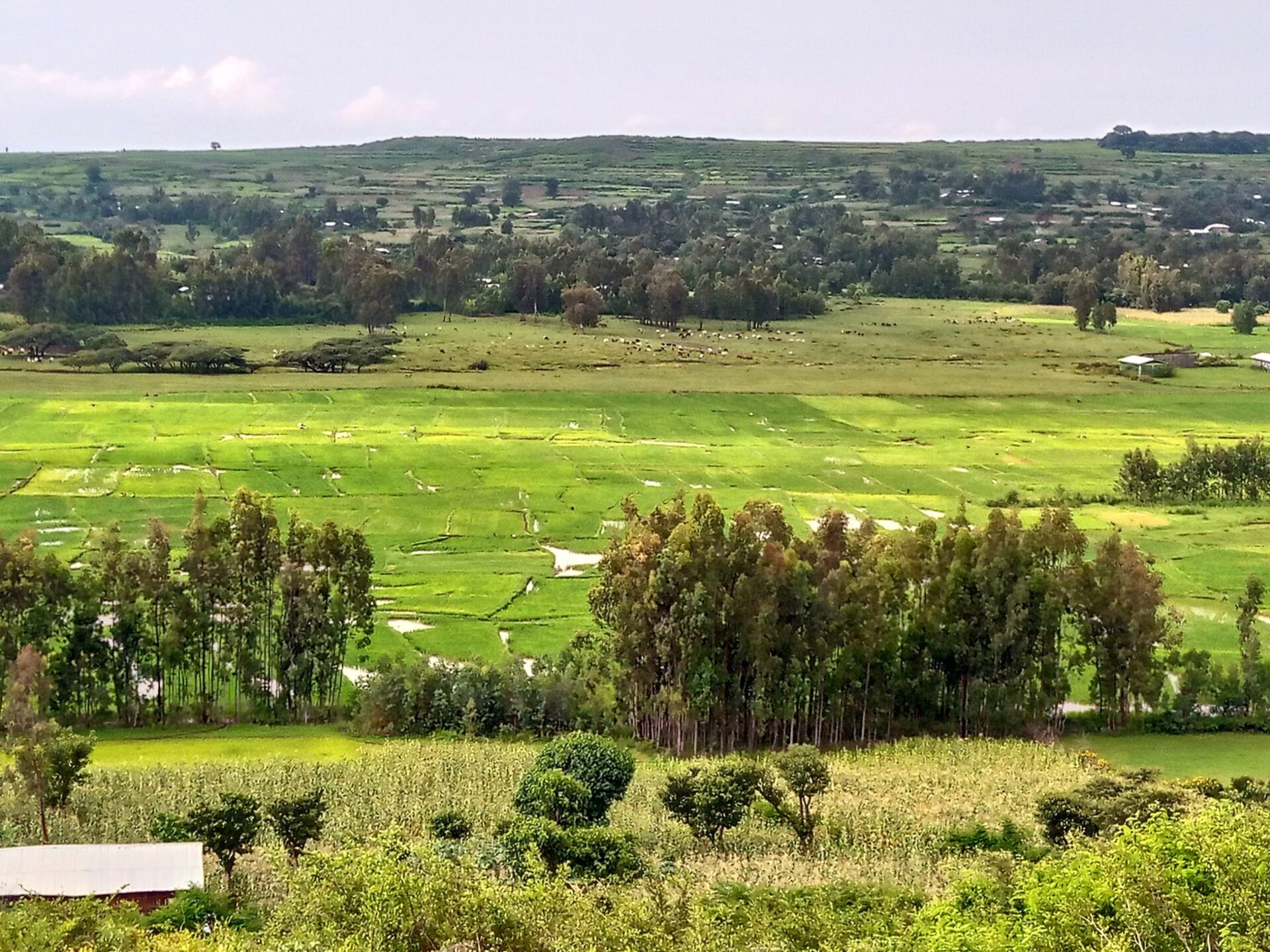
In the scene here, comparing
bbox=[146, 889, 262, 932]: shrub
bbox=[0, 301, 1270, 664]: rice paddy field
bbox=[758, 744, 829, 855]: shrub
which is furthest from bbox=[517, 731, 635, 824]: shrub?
bbox=[0, 301, 1270, 664]: rice paddy field

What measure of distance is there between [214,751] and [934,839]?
18063 millimetres

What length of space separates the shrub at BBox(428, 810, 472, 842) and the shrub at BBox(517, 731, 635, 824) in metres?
1.48

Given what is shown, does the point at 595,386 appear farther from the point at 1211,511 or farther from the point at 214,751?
the point at 214,751

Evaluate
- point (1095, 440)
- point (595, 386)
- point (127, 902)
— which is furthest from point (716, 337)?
point (127, 902)

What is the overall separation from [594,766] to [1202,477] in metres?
43.7

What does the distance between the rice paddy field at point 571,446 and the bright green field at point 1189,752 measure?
23.6 feet

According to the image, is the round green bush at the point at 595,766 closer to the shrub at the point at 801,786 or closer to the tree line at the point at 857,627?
the shrub at the point at 801,786

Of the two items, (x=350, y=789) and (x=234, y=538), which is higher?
(x=234, y=538)

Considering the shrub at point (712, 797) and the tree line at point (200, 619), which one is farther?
the tree line at point (200, 619)

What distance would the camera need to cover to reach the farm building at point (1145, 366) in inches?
3839

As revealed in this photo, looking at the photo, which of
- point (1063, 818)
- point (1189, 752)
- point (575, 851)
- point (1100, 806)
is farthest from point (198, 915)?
point (1189, 752)

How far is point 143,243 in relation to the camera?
132m

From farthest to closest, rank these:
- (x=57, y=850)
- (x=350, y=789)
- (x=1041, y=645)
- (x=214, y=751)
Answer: (x=1041, y=645), (x=214, y=751), (x=350, y=789), (x=57, y=850)

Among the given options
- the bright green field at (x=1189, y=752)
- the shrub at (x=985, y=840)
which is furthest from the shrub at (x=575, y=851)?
the bright green field at (x=1189, y=752)
